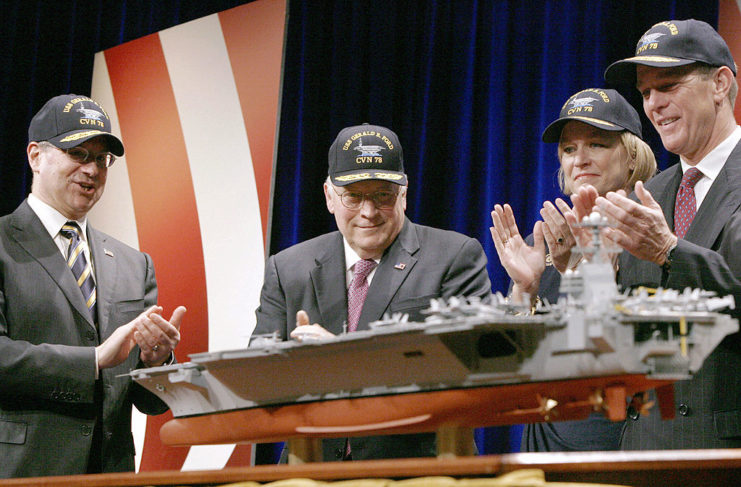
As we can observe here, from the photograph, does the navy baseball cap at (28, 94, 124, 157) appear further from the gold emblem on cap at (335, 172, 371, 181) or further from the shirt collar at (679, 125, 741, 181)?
the shirt collar at (679, 125, 741, 181)

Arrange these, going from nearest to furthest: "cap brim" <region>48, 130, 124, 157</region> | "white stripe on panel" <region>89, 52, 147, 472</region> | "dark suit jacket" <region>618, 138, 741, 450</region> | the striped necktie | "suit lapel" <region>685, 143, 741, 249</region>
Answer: "dark suit jacket" <region>618, 138, 741, 450</region>, "suit lapel" <region>685, 143, 741, 249</region>, the striped necktie, "cap brim" <region>48, 130, 124, 157</region>, "white stripe on panel" <region>89, 52, 147, 472</region>

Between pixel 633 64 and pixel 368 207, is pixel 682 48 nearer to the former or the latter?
pixel 633 64

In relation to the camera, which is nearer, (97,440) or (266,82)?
(97,440)

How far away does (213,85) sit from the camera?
5.75m

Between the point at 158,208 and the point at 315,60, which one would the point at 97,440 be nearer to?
the point at 158,208

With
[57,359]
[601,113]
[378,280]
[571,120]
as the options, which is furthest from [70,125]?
[601,113]

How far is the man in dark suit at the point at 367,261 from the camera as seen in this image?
11.0 feet

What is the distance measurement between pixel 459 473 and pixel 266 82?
4.00 m

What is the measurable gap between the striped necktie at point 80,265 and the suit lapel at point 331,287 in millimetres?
1073

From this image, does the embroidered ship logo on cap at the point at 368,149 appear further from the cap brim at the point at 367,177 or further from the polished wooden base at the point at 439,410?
the polished wooden base at the point at 439,410

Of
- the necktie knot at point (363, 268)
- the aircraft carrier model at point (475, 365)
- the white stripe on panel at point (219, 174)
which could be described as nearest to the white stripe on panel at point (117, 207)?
the white stripe on panel at point (219, 174)

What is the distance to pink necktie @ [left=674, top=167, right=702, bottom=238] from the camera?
10.2 ft

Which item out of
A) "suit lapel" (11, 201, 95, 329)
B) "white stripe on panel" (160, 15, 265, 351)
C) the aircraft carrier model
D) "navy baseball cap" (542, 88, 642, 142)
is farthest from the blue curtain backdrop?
the aircraft carrier model

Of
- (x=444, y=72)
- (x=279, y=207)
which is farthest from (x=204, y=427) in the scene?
(x=444, y=72)
